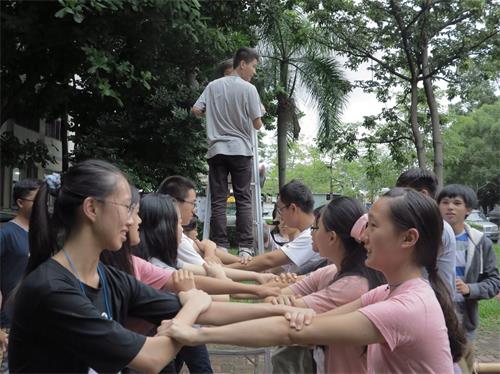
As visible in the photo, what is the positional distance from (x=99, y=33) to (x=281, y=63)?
32.3ft

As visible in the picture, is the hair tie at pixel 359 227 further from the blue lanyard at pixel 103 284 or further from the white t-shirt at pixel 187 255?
the white t-shirt at pixel 187 255

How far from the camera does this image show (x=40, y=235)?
190 centimetres

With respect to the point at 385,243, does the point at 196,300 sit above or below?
below

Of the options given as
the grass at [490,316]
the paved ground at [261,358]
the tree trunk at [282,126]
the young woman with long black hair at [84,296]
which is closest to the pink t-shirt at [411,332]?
the young woman with long black hair at [84,296]

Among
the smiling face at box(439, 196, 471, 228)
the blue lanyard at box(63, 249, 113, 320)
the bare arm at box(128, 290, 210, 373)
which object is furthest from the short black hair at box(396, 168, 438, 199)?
the blue lanyard at box(63, 249, 113, 320)

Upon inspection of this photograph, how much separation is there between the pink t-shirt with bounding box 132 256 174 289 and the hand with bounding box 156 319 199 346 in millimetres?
690

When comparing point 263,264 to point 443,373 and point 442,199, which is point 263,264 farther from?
point 443,373

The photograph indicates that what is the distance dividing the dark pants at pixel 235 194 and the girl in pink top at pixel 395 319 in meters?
3.06

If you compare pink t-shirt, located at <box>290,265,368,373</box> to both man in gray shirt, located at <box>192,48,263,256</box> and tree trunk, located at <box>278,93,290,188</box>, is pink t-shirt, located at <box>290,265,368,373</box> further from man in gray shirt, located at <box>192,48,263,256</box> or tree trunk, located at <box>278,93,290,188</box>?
tree trunk, located at <box>278,93,290,188</box>

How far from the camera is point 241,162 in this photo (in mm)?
5105

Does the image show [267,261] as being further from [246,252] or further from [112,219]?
[112,219]

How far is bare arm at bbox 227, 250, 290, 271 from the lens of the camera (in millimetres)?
3420

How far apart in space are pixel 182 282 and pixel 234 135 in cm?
275

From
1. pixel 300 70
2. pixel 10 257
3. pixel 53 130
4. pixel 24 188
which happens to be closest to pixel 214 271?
pixel 10 257
